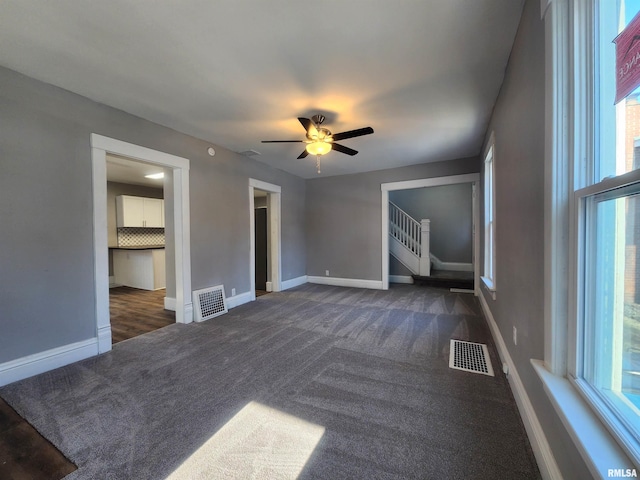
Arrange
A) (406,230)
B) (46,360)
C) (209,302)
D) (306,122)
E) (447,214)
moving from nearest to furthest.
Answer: (46,360) → (306,122) → (209,302) → (406,230) → (447,214)

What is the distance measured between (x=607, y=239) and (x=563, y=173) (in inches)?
12.9

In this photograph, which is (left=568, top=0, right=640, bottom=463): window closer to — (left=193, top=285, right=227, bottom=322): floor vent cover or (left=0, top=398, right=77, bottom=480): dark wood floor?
(left=0, top=398, right=77, bottom=480): dark wood floor

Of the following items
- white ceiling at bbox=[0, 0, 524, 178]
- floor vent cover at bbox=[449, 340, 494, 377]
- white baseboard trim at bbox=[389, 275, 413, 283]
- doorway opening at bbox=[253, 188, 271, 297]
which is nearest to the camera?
white ceiling at bbox=[0, 0, 524, 178]

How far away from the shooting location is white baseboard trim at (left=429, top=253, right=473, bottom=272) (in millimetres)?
6527

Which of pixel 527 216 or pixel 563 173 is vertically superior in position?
pixel 563 173

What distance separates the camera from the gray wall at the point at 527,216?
3.97ft

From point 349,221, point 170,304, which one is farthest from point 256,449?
point 349,221

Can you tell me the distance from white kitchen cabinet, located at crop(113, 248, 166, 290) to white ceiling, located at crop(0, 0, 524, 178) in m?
3.35

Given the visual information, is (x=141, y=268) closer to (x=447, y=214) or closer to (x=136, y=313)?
(x=136, y=313)

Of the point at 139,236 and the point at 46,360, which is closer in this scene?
the point at 46,360

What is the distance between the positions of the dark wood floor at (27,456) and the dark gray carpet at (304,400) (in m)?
0.05

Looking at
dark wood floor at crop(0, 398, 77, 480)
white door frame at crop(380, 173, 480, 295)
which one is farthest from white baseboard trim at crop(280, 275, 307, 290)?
dark wood floor at crop(0, 398, 77, 480)

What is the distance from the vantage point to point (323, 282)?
5801mm

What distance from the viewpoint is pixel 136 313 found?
3.79 meters
